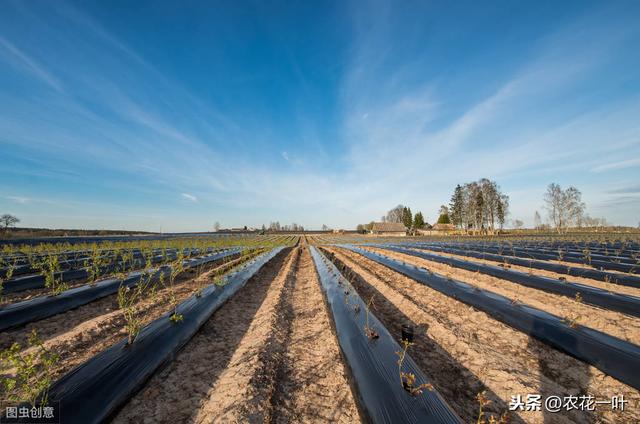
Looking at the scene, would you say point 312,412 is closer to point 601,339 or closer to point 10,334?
point 601,339

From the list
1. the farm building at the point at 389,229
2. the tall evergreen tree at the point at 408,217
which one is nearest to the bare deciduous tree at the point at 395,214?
the tall evergreen tree at the point at 408,217

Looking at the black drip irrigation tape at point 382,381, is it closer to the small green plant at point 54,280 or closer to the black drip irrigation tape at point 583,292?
the black drip irrigation tape at point 583,292

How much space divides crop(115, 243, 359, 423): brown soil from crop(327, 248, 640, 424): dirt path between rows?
1322 mm

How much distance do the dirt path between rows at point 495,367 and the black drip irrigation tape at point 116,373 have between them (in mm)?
3393

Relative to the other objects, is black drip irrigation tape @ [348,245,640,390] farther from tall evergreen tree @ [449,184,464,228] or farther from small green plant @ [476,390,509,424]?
tall evergreen tree @ [449,184,464,228]

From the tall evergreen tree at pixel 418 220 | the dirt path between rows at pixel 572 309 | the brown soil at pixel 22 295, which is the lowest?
the dirt path between rows at pixel 572 309

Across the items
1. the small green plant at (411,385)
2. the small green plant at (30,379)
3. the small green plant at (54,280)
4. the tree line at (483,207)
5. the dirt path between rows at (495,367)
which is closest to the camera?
the small green plant at (30,379)

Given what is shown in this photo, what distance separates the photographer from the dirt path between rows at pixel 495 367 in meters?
2.47

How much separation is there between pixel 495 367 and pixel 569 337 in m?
1.42

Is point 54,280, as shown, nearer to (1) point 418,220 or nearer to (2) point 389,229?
(2) point 389,229

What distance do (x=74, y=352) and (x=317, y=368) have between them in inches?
134

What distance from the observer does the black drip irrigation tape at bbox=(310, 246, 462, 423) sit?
6.52ft

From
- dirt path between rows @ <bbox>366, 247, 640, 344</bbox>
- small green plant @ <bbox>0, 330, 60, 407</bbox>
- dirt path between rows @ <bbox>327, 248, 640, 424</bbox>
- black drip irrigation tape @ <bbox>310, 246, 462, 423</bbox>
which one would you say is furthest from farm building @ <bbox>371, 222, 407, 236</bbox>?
small green plant @ <bbox>0, 330, 60, 407</bbox>

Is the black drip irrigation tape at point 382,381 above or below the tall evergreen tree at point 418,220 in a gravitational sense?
below
